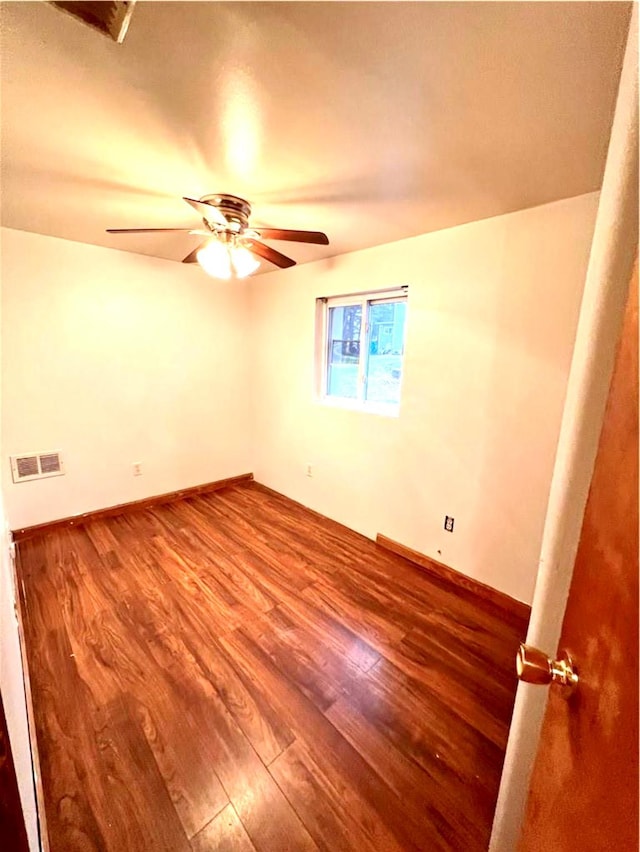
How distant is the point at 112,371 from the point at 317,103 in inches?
99.7

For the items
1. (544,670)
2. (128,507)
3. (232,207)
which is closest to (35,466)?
(128,507)

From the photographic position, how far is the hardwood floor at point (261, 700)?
1.00 metres

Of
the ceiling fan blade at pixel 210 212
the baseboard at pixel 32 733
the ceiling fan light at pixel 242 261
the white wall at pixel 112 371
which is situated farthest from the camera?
the white wall at pixel 112 371

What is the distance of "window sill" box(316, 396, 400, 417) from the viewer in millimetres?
2408

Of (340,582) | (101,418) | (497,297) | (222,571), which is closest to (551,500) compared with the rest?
(497,297)

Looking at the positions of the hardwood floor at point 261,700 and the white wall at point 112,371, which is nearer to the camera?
the hardwood floor at point 261,700

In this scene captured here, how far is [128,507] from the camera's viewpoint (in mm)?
2920

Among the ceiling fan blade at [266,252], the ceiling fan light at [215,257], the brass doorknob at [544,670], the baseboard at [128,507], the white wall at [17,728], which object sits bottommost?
the baseboard at [128,507]

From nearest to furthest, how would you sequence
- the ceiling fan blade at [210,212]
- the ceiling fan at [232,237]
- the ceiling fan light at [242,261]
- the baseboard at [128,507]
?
the ceiling fan blade at [210,212] < the ceiling fan at [232,237] < the ceiling fan light at [242,261] < the baseboard at [128,507]

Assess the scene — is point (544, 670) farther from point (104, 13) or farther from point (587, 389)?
point (104, 13)

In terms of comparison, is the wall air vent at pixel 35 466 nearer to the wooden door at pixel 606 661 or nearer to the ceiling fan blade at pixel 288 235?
the ceiling fan blade at pixel 288 235

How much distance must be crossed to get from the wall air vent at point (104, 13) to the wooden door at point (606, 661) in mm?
1177

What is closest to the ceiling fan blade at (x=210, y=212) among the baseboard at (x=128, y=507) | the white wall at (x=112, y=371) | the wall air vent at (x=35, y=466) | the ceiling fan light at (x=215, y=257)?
the ceiling fan light at (x=215, y=257)

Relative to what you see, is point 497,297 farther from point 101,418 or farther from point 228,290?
point 101,418
